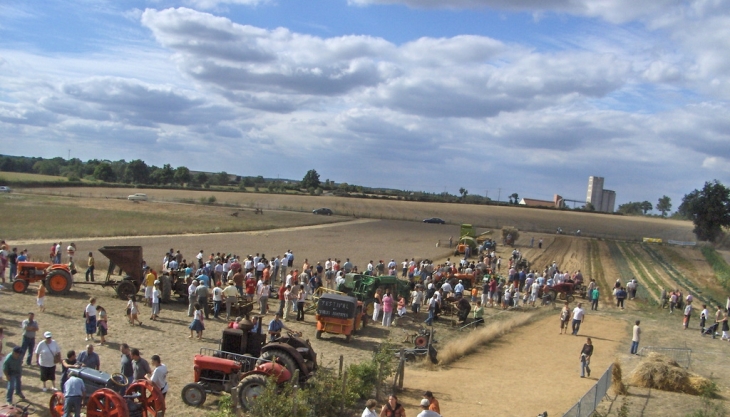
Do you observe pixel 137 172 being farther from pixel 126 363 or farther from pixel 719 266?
pixel 126 363

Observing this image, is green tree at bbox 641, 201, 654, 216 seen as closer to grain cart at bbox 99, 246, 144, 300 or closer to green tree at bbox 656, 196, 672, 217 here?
green tree at bbox 656, 196, 672, 217

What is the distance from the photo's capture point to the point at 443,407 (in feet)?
43.3

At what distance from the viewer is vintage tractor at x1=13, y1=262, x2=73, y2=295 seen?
1978 cm

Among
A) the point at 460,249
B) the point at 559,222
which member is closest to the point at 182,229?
the point at 460,249

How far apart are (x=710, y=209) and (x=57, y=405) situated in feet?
269

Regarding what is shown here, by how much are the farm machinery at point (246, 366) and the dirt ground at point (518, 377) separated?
117 inches

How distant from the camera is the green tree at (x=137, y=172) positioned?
449 ft

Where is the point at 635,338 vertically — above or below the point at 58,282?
above

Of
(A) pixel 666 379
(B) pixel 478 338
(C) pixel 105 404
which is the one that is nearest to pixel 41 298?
(C) pixel 105 404

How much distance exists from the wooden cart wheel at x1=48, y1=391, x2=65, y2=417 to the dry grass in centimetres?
1059

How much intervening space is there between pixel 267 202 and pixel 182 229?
4531 cm

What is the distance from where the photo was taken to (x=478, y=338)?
19.9m

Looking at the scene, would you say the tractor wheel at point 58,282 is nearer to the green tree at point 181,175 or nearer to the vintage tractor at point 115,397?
Answer: the vintage tractor at point 115,397

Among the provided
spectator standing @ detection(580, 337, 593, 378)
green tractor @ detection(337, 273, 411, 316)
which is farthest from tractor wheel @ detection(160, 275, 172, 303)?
spectator standing @ detection(580, 337, 593, 378)
